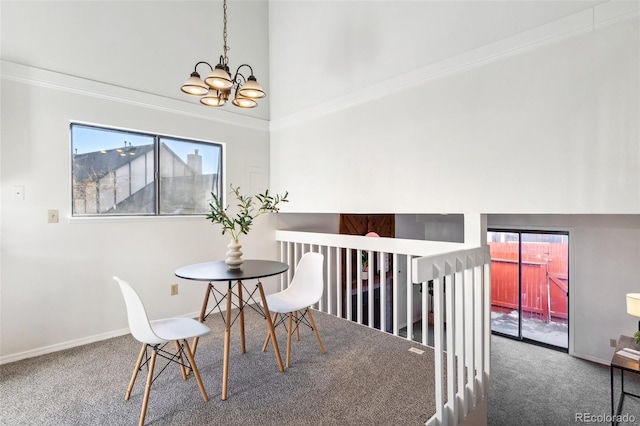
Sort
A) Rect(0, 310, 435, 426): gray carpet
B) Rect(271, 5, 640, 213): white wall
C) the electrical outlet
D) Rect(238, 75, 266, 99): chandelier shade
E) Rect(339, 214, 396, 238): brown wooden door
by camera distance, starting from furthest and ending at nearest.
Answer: Rect(339, 214, 396, 238): brown wooden door → the electrical outlet → Rect(238, 75, 266, 99): chandelier shade → Rect(271, 5, 640, 213): white wall → Rect(0, 310, 435, 426): gray carpet

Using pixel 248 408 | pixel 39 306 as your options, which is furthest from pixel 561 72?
pixel 39 306

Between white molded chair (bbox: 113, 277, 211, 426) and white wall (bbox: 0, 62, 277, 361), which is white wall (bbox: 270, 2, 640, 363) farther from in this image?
white molded chair (bbox: 113, 277, 211, 426)

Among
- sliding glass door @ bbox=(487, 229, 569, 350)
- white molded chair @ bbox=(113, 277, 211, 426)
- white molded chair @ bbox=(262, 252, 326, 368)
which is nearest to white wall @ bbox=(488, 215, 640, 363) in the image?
sliding glass door @ bbox=(487, 229, 569, 350)

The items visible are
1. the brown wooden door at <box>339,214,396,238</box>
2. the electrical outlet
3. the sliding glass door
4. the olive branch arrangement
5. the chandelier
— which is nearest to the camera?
the chandelier

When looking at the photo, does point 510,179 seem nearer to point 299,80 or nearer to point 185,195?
point 299,80

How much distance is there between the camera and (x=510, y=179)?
2.44m

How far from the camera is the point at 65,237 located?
291cm

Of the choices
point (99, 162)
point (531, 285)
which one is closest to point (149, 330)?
point (99, 162)

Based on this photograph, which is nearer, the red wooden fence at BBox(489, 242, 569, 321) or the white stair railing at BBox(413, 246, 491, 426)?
the white stair railing at BBox(413, 246, 491, 426)

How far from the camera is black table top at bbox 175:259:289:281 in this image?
215 cm

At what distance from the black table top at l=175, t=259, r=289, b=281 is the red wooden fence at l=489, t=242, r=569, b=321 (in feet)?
22.0

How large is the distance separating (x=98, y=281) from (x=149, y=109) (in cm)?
188

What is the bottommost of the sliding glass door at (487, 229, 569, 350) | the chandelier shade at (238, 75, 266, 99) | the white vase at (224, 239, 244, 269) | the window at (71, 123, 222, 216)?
the sliding glass door at (487, 229, 569, 350)

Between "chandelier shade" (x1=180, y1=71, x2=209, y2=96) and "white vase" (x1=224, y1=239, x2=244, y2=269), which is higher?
"chandelier shade" (x1=180, y1=71, x2=209, y2=96)
